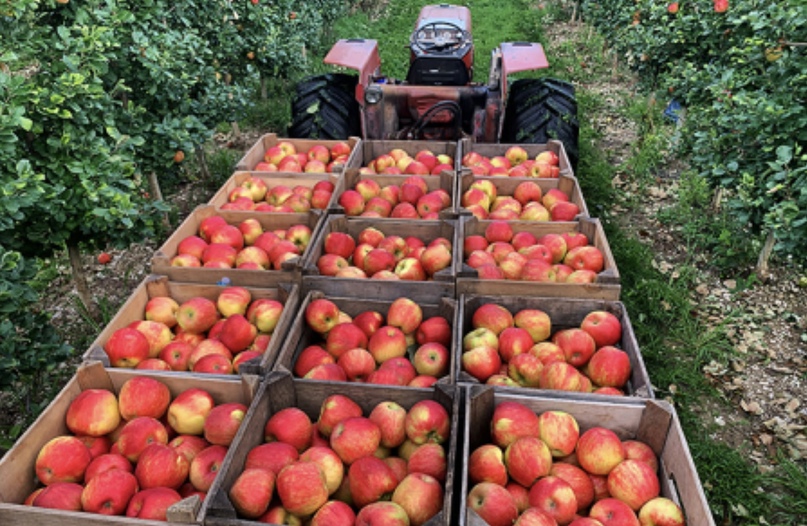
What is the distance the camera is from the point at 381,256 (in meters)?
3.26

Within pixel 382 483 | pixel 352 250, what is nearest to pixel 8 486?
pixel 382 483

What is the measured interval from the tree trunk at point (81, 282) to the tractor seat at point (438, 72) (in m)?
3.33

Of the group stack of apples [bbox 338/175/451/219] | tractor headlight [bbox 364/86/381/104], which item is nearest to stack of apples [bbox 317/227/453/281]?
stack of apples [bbox 338/175/451/219]

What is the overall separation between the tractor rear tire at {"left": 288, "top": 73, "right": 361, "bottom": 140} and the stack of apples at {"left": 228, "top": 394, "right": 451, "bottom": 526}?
3.54 meters

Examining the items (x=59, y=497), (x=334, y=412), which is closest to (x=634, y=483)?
(x=334, y=412)

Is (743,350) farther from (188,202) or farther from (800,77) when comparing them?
(188,202)

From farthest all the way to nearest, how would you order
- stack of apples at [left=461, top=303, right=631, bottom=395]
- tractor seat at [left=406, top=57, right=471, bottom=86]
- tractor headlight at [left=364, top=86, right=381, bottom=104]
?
tractor seat at [left=406, top=57, right=471, bottom=86]
tractor headlight at [left=364, top=86, right=381, bottom=104]
stack of apples at [left=461, top=303, right=631, bottom=395]

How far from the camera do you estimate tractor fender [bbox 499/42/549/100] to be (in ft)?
17.3

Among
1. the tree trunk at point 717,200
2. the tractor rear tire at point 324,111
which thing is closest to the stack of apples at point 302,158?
the tractor rear tire at point 324,111

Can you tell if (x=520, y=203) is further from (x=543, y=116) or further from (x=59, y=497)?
(x=59, y=497)

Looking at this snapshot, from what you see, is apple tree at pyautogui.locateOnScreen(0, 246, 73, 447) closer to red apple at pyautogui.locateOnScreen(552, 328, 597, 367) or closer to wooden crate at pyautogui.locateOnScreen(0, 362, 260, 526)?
wooden crate at pyautogui.locateOnScreen(0, 362, 260, 526)

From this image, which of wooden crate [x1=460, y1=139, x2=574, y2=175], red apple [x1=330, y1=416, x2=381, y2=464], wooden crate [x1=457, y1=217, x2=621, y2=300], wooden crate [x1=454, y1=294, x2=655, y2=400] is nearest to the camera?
red apple [x1=330, y1=416, x2=381, y2=464]

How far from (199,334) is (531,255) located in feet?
5.81

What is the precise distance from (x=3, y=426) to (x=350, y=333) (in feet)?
7.62
